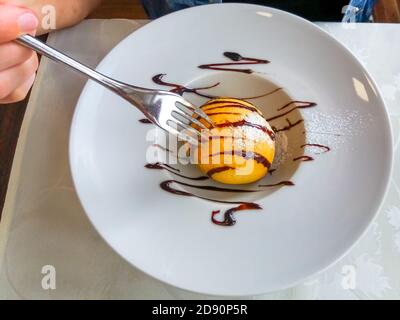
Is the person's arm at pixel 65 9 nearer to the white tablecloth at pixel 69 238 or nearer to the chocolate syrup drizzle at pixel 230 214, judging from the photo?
the white tablecloth at pixel 69 238

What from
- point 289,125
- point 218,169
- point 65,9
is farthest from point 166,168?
point 65,9

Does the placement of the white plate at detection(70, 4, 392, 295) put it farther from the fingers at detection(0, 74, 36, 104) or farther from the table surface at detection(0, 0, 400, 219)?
the table surface at detection(0, 0, 400, 219)

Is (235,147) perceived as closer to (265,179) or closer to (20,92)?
A: (265,179)

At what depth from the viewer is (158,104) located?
2.12ft

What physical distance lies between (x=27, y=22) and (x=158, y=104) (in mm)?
201

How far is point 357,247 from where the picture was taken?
25.7 inches

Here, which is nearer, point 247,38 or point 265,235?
point 265,235

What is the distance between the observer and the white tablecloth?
63cm

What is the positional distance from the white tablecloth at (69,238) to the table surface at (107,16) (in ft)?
0.67

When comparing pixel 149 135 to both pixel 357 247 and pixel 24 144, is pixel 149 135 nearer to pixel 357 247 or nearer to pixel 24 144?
pixel 24 144

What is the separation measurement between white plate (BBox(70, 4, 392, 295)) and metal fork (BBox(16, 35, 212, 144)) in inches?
2.3

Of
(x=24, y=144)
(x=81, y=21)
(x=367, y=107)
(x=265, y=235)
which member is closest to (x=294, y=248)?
(x=265, y=235)

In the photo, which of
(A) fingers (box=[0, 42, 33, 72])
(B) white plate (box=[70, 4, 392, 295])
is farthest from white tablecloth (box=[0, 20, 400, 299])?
(A) fingers (box=[0, 42, 33, 72])
